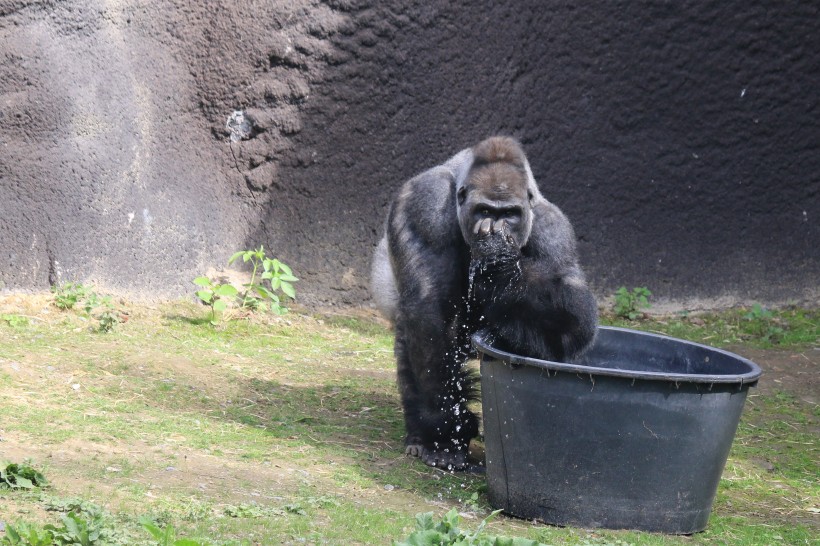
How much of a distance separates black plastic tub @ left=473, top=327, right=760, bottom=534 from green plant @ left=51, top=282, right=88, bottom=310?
365 cm

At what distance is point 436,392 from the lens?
4180 mm

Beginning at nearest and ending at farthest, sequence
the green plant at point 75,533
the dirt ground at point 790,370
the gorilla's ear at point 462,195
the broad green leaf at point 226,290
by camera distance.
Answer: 1. the green plant at point 75,533
2. the gorilla's ear at point 462,195
3. the dirt ground at point 790,370
4. the broad green leaf at point 226,290

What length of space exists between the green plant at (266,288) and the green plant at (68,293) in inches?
39.0

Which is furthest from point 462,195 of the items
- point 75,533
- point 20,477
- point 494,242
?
point 75,533

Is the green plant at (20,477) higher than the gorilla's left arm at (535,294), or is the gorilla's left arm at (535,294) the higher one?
the gorilla's left arm at (535,294)

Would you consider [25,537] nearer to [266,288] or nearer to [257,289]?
[257,289]

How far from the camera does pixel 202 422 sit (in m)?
4.30

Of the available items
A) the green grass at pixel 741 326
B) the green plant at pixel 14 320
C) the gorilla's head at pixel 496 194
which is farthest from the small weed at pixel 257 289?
the gorilla's head at pixel 496 194

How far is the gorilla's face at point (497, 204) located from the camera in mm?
3781

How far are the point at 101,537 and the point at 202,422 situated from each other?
1784 mm

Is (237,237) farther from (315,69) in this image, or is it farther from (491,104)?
(491,104)

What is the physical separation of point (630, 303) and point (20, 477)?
518cm

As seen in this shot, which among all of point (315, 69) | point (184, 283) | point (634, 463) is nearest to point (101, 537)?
point (634, 463)

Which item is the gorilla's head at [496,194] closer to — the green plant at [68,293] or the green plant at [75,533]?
the green plant at [75,533]
